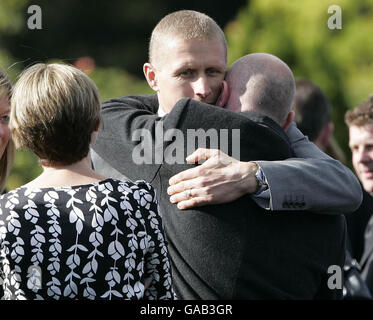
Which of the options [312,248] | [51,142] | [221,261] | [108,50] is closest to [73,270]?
[51,142]

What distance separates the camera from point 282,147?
2945 mm

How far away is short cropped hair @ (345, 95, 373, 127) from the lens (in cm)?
524

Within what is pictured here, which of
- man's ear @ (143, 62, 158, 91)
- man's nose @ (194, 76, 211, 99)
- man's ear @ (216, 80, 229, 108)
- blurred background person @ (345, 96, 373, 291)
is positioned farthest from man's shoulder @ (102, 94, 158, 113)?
blurred background person @ (345, 96, 373, 291)

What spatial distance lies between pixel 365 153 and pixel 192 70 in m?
2.29

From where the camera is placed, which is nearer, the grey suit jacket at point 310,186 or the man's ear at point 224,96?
the grey suit jacket at point 310,186

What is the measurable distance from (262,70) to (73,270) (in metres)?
1.16

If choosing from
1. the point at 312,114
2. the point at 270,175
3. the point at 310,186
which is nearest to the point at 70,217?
the point at 270,175

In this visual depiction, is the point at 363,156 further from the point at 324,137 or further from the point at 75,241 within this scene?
the point at 75,241

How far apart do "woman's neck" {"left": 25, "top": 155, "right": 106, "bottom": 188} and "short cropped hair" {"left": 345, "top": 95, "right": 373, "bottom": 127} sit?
3.05 m

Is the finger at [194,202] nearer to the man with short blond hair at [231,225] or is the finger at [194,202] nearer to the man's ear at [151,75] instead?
the man with short blond hair at [231,225]

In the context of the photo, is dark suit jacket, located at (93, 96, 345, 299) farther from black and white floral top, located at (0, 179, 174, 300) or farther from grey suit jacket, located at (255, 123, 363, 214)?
black and white floral top, located at (0, 179, 174, 300)

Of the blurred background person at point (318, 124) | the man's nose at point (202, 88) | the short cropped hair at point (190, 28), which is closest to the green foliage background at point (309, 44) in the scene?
the blurred background person at point (318, 124)

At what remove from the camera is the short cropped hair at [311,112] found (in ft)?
17.1
